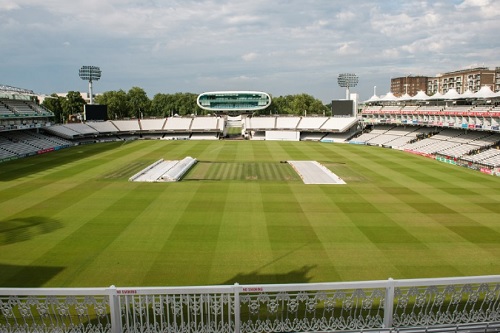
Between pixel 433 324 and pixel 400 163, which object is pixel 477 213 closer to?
pixel 433 324

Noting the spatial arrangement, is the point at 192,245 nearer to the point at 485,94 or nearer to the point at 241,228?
the point at 241,228

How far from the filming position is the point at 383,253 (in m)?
15.3

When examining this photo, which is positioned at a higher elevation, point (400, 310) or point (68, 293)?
point (68, 293)

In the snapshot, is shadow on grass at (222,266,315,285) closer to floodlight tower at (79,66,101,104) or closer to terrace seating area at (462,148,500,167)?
terrace seating area at (462,148,500,167)

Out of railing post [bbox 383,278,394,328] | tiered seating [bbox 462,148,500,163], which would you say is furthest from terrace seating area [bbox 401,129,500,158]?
railing post [bbox 383,278,394,328]

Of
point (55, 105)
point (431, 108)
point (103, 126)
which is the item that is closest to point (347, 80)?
point (431, 108)

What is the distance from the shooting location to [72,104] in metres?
101

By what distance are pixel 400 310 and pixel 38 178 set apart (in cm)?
2949

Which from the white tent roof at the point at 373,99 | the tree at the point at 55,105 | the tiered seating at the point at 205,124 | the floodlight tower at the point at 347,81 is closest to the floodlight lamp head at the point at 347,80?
the floodlight tower at the point at 347,81

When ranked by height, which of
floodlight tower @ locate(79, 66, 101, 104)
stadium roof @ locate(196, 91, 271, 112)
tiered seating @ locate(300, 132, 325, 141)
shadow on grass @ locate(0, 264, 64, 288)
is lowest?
shadow on grass @ locate(0, 264, 64, 288)

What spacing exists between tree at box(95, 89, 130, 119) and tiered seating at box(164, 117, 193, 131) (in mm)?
30562

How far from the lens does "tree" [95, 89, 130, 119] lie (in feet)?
325

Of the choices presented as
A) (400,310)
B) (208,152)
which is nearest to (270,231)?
(400,310)

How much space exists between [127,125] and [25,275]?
204 feet
